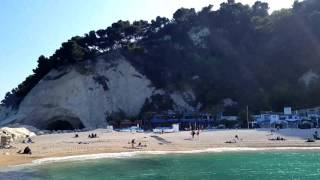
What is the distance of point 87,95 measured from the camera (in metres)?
77.3

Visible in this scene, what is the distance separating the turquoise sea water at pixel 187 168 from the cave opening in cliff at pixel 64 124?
36895 millimetres

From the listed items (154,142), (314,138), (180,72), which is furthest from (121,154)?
(180,72)

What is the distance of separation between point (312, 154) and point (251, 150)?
6.49 m

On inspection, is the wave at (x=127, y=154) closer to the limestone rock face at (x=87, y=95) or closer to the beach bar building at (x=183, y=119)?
the beach bar building at (x=183, y=119)

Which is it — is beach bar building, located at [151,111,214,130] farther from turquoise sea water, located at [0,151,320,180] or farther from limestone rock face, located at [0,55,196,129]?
turquoise sea water, located at [0,151,320,180]

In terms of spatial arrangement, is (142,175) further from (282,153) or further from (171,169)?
(282,153)

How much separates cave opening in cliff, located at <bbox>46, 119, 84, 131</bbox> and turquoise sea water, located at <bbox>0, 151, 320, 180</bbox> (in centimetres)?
3689

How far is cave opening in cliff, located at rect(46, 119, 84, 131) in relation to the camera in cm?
7672

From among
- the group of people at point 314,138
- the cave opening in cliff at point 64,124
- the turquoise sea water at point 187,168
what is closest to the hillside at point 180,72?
the cave opening in cliff at point 64,124

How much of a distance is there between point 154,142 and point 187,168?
17.6 meters

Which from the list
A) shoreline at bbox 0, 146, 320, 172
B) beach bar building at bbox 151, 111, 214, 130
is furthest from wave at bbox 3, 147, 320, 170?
beach bar building at bbox 151, 111, 214, 130

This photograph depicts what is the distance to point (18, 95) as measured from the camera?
84125mm

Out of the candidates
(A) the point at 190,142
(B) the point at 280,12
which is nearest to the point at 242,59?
(B) the point at 280,12

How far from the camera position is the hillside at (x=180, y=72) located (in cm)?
7450
